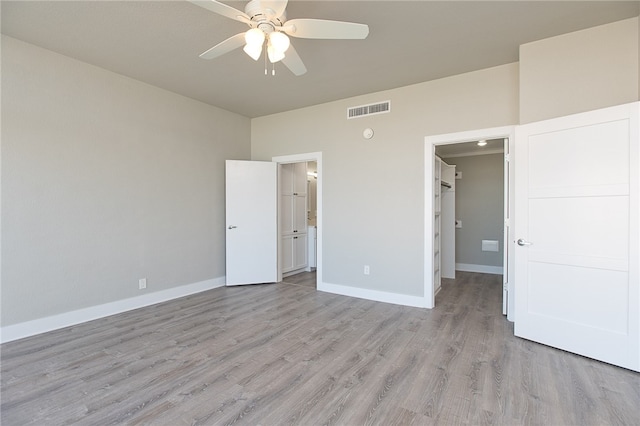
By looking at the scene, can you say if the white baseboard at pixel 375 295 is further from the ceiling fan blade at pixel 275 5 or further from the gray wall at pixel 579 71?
the ceiling fan blade at pixel 275 5

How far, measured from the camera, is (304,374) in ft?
7.28

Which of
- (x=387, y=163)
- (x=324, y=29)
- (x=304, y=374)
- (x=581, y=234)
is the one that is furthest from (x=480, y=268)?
(x=324, y=29)

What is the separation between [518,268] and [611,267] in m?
0.65

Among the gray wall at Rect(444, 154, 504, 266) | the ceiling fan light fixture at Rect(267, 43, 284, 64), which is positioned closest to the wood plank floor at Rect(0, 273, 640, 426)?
the ceiling fan light fixture at Rect(267, 43, 284, 64)

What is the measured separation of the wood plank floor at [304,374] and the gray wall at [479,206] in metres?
3.02

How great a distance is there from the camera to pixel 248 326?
3127mm

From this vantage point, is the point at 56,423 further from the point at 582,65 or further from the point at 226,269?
the point at 582,65

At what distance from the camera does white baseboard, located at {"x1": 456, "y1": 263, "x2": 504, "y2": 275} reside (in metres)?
5.81

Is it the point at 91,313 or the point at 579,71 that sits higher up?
the point at 579,71

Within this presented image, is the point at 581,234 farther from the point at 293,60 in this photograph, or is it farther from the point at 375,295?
the point at 293,60

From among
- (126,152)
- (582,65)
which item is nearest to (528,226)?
(582,65)

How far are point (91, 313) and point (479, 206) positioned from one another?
6.59 meters

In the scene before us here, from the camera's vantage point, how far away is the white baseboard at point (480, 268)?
581 cm

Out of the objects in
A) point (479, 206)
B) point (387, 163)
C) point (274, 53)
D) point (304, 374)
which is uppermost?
point (274, 53)
